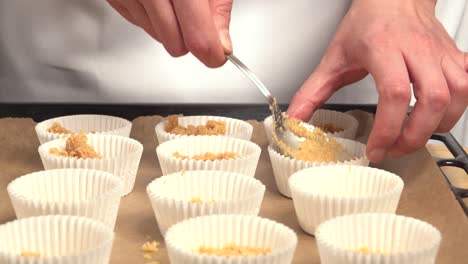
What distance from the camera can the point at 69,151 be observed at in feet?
7.30

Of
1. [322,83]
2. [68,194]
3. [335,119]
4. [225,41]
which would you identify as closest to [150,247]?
[68,194]

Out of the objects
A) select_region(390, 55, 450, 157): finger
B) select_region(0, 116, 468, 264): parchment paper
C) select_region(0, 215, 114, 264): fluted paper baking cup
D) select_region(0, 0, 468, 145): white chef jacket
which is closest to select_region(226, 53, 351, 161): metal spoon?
select_region(0, 116, 468, 264): parchment paper

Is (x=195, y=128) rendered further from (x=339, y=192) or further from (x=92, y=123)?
(x=339, y=192)

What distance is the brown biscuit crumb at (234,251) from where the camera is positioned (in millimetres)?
1679

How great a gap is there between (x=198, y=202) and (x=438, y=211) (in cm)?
49

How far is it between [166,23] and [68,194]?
0.40m

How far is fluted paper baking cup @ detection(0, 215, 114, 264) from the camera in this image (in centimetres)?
170

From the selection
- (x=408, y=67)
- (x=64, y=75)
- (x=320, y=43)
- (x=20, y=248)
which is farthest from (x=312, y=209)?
(x=64, y=75)

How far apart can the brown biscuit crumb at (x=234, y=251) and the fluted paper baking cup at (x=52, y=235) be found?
0.16 meters

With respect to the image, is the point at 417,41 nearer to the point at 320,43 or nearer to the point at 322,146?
the point at 322,146

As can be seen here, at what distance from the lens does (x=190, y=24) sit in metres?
1.99

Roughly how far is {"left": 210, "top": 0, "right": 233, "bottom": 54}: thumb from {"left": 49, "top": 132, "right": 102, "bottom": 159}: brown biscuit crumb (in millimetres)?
388

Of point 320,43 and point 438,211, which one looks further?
point 320,43

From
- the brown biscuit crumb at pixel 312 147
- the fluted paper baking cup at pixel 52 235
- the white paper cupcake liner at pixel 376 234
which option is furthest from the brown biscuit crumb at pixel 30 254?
the brown biscuit crumb at pixel 312 147
